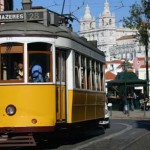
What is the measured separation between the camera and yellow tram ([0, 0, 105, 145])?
1389 centimetres

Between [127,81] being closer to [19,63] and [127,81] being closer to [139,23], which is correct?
[139,23]

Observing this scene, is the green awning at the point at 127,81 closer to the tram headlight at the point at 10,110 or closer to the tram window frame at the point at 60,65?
the tram window frame at the point at 60,65

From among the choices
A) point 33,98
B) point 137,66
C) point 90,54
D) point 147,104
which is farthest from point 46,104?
point 137,66

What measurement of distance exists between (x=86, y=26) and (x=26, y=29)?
14831 centimetres

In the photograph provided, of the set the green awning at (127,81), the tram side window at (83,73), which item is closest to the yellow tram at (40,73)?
the tram side window at (83,73)

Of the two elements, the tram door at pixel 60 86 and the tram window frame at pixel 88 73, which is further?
the tram window frame at pixel 88 73

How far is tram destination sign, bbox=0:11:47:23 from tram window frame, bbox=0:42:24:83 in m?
0.91

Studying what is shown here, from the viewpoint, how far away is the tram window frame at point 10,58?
1422 centimetres

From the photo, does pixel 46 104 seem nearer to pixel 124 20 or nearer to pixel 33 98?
pixel 33 98

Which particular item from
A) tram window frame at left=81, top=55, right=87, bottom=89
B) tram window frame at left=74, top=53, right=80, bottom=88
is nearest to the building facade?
tram window frame at left=81, top=55, right=87, bottom=89

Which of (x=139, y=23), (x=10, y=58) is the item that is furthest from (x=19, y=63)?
(x=139, y=23)

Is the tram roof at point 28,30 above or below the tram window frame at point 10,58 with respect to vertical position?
above

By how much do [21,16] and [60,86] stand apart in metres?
2.08

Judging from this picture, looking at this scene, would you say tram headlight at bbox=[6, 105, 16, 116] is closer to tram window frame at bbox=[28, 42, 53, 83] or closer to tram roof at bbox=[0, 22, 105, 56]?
tram window frame at bbox=[28, 42, 53, 83]
